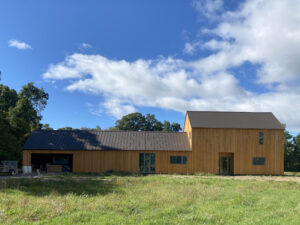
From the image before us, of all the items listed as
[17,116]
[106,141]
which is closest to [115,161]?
[106,141]

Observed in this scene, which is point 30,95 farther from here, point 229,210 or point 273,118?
point 229,210

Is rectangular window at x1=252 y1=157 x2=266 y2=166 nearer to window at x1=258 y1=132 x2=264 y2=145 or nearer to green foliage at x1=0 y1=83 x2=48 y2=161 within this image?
window at x1=258 y1=132 x2=264 y2=145

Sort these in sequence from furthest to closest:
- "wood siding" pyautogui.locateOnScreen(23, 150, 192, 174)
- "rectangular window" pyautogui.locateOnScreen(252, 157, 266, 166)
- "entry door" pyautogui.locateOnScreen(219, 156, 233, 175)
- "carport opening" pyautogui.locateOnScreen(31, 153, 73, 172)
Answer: "carport opening" pyautogui.locateOnScreen(31, 153, 73, 172) < "entry door" pyautogui.locateOnScreen(219, 156, 233, 175) < "rectangular window" pyautogui.locateOnScreen(252, 157, 266, 166) < "wood siding" pyautogui.locateOnScreen(23, 150, 192, 174)

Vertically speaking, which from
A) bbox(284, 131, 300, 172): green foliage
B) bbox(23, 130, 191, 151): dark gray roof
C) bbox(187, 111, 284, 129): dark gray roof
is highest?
bbox(187, 111, 284, 129): dark gray roof

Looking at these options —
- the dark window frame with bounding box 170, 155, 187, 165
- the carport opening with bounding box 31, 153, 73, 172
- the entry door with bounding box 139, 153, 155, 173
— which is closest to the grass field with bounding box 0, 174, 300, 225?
the entry door with bounding box 139, 153, 155, 173

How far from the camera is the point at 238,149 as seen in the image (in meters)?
27.2

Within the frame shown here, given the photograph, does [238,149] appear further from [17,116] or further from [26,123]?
[17,116]

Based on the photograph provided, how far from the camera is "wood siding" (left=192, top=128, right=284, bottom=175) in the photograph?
2708cm

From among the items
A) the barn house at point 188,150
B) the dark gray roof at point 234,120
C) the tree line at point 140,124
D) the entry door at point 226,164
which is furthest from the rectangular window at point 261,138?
the tree line at point 140,124

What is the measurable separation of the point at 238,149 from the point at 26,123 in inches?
1076

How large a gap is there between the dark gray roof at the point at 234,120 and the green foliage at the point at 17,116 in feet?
67.8

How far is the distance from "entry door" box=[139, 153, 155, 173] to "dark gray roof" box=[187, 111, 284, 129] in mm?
5320

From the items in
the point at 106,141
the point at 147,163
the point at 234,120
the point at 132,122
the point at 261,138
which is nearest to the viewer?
the point at 147,163

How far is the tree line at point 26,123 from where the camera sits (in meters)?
31.0
